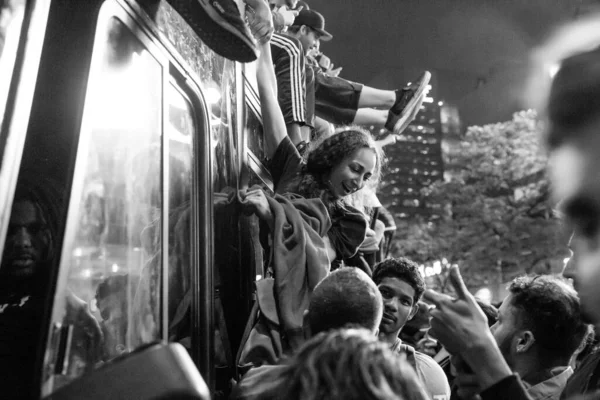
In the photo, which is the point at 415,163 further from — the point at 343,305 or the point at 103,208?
the point at 103,208

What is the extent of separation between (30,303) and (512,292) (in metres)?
2.13

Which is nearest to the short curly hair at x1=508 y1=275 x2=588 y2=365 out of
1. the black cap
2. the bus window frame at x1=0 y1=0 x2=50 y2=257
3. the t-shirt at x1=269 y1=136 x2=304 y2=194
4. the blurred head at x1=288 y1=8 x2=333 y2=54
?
the t-shirt at x1=269 y1=136 x2=304 y2=194

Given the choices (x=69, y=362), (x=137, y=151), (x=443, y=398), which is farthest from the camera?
(x=443, y=398)

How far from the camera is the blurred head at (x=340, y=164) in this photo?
394cm

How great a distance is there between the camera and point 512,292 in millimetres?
2984

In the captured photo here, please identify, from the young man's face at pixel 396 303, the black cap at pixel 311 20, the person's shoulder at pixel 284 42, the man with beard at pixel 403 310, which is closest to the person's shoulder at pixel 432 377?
the man with beard at pixel 403 310

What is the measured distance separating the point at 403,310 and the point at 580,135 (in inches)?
114

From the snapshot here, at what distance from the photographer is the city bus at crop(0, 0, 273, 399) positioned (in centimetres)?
162

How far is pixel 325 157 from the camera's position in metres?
3.93

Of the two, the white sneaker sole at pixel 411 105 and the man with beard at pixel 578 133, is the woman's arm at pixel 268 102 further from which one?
the man with beard at pixel 578 133

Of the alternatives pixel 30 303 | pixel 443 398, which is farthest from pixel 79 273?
pixel 443 398

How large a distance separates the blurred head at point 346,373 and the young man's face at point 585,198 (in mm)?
394

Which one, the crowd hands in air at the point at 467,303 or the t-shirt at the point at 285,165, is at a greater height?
the t-shirt at the point at 285,165

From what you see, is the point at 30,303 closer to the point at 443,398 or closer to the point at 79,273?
the point at 79,273
